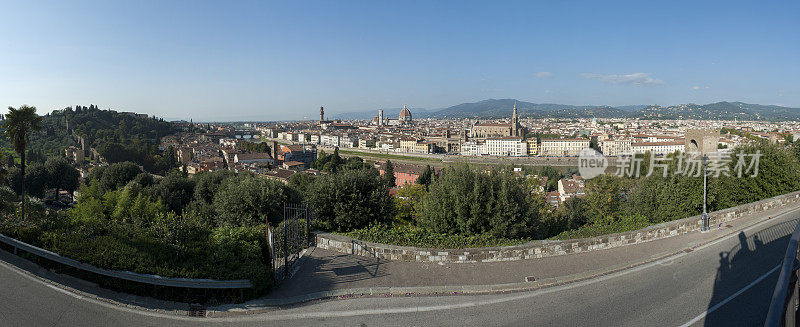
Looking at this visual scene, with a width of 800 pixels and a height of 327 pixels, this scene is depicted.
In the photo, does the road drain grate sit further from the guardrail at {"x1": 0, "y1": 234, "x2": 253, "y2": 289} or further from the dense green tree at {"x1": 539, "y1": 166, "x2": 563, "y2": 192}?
the dense green tree at {"x1": 539, "y1": 166, "x2": 563, "y2": 192}

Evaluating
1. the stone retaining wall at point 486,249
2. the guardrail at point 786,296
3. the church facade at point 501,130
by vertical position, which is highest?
the church facade at point 501,130

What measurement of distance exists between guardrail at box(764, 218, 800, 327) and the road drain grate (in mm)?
4531

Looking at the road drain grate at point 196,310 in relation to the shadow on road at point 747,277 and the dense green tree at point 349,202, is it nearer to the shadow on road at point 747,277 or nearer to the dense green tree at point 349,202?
the dense green tree at point 349,202

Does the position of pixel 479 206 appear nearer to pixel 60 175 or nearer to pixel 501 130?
pixel 60 175

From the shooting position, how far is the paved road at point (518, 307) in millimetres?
4082

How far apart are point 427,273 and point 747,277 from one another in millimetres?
4286

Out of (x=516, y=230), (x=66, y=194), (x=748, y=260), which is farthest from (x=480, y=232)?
(x=66, y=194)

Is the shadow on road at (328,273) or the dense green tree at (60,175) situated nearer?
the shadow on road at (328,273)

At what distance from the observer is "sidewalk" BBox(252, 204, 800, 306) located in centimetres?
496

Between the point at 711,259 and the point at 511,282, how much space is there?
11.7ft

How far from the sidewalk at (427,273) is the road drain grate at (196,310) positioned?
19.9 inches

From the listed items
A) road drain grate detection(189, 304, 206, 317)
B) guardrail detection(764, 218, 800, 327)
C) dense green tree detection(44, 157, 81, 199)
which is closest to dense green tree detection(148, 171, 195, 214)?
dense green tree detection(44, 157, 81, 199)

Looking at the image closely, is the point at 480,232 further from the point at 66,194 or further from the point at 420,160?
the point at 420,160
